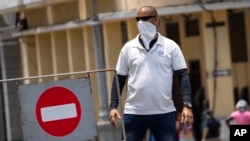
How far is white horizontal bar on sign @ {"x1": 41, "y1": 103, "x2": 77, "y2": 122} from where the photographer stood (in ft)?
28.2

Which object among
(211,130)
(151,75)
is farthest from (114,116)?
(211,130)

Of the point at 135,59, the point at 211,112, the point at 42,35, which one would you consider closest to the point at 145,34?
the point at 135,59

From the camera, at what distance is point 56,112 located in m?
8.61

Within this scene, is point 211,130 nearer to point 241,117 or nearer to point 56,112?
point 241,117

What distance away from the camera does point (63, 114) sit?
8617 mm

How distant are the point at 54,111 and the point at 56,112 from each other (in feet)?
0.08

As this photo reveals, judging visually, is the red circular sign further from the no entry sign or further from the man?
the man

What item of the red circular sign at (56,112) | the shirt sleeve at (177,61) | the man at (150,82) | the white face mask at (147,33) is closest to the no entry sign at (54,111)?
the red circular sign at (56,112)

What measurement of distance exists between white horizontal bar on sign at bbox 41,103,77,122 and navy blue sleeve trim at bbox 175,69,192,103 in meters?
1.22

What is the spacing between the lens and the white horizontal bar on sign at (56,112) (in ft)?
28.2

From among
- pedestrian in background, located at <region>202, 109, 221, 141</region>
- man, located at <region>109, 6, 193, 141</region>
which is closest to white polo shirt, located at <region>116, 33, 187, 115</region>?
man, located at <region>109, 6, 193, 141</region>

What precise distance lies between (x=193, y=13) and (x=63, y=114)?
38.1ft

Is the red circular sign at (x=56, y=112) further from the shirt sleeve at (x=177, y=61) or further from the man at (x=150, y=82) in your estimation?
the shirt sleeve at (x=177, y=61)

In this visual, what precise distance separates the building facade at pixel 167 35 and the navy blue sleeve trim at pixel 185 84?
8617 millimetres
